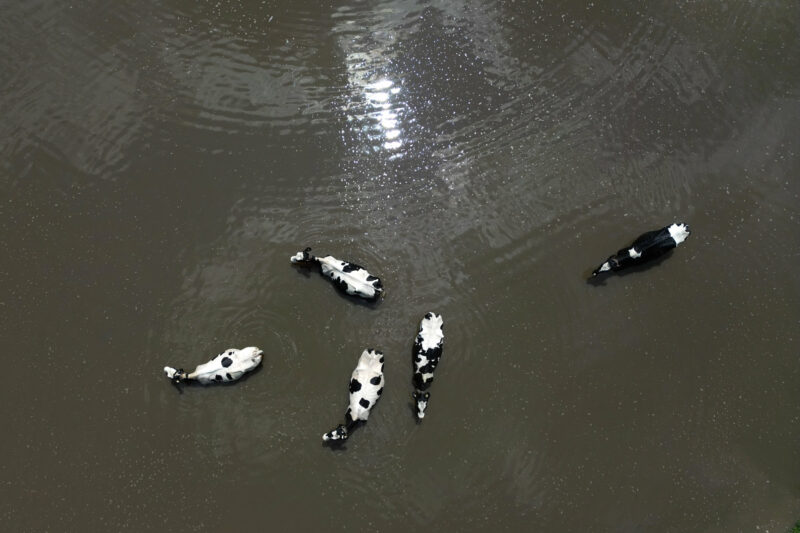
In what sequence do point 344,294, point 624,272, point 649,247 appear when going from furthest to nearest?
point 624,272 < point 344,294 < point 649,247

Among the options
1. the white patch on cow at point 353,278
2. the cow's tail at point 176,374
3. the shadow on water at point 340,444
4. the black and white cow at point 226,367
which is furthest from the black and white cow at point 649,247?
the cow's tail at point 176,374

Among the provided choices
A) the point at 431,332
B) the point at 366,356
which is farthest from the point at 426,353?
the point at 366,356

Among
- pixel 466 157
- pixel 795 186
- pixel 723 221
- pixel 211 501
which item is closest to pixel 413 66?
pixel 466 157

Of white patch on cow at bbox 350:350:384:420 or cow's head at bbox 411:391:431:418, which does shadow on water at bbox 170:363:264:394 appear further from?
cow's head at bbox 411:391:431:418

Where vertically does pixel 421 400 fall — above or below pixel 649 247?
below

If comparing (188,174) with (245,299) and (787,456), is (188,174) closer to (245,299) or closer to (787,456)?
(245,299)

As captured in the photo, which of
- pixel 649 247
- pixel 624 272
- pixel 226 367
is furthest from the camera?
pixel 624 272

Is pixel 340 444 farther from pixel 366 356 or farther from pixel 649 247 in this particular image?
pixel 649 247
